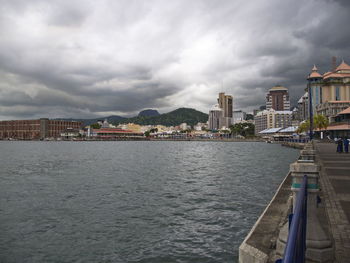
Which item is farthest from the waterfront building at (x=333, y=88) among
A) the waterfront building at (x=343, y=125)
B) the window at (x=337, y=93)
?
the waterfront building at (x=343, y=125)

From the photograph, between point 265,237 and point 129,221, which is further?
point 129,221

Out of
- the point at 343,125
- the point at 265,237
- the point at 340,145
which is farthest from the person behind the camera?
the point at 343,125

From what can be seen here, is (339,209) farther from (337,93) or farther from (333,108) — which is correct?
(337,93)

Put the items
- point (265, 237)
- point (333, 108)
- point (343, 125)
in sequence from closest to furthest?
point (265, 237) < point (343, 125) < point (333, 108)

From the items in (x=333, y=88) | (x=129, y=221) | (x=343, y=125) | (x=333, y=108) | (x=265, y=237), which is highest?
(x=333, y=88)

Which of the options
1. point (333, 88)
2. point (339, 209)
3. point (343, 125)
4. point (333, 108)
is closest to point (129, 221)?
point (339, 209)

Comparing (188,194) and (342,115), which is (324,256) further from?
(342,115)

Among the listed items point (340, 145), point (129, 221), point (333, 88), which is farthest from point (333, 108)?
point (129, 221)

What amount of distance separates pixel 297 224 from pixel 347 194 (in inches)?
422

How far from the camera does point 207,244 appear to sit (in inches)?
437

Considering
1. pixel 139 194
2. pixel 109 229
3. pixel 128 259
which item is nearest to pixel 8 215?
pixel 109 229

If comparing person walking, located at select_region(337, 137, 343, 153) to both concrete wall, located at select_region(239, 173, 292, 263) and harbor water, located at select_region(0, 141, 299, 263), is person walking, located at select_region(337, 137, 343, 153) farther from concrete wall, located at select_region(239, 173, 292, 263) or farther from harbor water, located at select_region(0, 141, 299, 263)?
concrete wall, located at select_region(239, 173, 292, 263)

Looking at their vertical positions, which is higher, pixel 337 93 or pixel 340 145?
pixel 337 93

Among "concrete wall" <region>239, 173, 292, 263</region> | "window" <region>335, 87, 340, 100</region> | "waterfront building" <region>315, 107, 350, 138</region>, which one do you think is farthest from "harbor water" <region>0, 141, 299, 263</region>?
"window" <region>335, 87, 340, 100</region>
